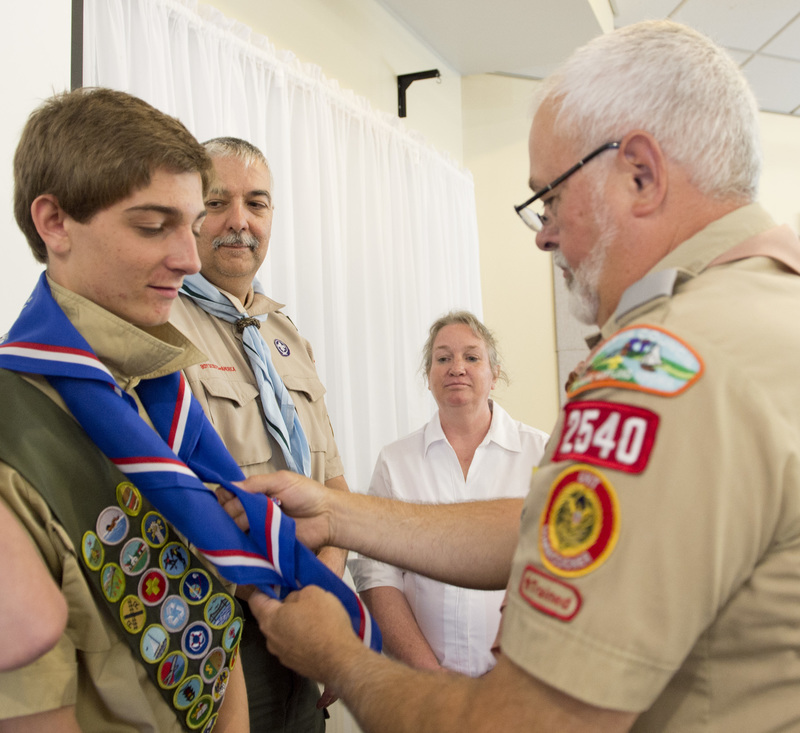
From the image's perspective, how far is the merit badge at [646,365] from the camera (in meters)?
0.78

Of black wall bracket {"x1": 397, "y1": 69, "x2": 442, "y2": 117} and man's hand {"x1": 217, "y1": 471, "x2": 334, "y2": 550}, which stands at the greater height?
black wall bracket {"x1": 397, "y1": 69, "x2": 442, "y2": 117}

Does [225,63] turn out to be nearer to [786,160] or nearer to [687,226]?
[687,226]

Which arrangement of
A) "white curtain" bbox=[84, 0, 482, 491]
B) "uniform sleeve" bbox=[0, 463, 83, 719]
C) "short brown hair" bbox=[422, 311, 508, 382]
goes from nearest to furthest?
"uniform sleeve" bbox=[0, 463, 83, 719] < "white curtain" bbox=[84, 0, 482, 491] < "short brown hair" bbox=[422, 311, 508, 382]

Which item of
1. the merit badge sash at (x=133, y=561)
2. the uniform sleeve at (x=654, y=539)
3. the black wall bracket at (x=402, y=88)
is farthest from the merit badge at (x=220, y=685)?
the black wall bracket at (x=402, y=88)

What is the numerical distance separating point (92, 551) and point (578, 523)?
0.68 m

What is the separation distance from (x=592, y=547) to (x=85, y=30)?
6.49 ft

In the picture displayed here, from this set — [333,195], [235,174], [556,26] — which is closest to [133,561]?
[235,174]

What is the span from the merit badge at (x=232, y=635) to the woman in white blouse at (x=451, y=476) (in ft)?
3.62

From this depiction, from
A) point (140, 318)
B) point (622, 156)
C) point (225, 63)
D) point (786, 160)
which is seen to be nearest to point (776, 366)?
point (622, 156)

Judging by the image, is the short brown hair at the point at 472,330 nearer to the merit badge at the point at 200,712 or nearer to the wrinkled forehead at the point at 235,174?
the wrinkled forehead at the point at 235,174

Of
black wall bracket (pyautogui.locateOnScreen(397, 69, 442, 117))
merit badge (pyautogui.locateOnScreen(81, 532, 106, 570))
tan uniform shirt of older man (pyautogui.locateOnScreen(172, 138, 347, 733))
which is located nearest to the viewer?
merit badge (pyautogui.locateOnScreen(81, 532, 106, 570))

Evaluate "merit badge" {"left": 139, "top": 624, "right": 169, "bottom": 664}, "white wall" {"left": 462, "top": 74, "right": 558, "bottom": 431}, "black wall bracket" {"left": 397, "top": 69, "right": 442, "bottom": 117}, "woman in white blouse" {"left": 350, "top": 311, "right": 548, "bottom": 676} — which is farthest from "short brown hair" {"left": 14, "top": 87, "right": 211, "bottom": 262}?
"white wall" {"left": 462, "top": 74, "right": 558, "bottom": 431}

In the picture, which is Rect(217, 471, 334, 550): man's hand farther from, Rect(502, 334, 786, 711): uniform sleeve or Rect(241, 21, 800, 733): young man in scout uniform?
Rect(502, 334, 786, 711): uniform sleeve

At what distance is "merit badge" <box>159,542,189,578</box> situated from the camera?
1.15m
